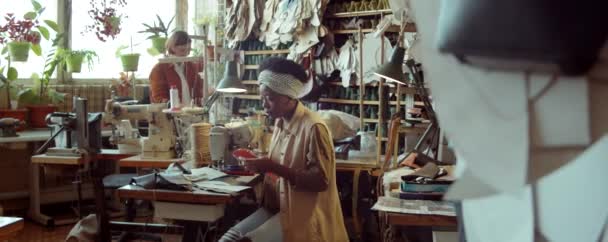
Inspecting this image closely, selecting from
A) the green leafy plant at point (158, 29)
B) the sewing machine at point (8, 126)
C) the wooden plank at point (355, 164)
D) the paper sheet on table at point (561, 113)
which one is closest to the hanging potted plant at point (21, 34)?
the sewing machine at point (8, 126)

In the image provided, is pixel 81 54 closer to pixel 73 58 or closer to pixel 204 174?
pixel 73 58

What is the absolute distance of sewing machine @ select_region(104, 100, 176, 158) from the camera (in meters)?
3.65

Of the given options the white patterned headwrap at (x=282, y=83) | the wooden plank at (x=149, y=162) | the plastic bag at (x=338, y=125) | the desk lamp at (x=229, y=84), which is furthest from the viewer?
the plastic bag at (x=338, y=125)

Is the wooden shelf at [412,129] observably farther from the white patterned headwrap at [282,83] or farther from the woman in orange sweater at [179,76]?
the woman in orange sweater at [179,76]

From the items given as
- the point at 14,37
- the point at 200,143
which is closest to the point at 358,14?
the point at 200,143

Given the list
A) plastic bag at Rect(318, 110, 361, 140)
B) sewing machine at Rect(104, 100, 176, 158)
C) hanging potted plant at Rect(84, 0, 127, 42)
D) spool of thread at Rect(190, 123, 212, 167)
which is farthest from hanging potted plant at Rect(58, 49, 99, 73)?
spool of thread at Rect(190, 123, 212, 167)

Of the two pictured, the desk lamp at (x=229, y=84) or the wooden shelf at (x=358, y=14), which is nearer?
the desk lamp at (x=229, y=84)

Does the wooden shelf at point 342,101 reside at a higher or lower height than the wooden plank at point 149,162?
higher

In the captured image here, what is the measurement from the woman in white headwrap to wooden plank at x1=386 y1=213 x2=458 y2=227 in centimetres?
62

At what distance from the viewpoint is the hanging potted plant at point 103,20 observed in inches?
233

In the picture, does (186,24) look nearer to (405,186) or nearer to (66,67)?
(66,67)

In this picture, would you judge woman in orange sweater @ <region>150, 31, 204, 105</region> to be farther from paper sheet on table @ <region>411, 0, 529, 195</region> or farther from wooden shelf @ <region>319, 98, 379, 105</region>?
paper sheet on table @ <region>411, 0, 529, 195</region>

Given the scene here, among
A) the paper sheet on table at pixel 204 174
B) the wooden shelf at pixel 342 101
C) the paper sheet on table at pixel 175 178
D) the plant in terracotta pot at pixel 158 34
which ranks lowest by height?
the paper sheet on table at pixel 204 174

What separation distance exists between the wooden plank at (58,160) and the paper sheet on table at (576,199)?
3653 mm
